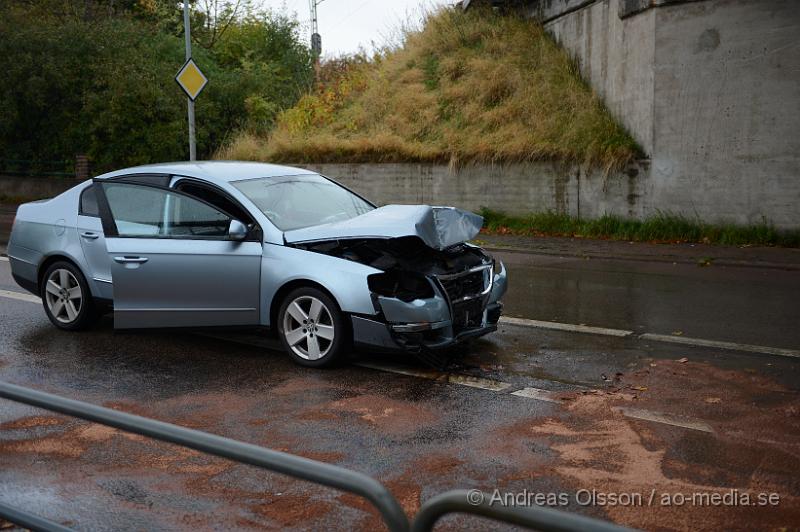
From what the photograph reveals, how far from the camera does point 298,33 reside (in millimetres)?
38719

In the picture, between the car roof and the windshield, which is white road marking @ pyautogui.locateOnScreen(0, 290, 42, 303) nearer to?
the car roof

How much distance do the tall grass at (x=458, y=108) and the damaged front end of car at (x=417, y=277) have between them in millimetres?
10032

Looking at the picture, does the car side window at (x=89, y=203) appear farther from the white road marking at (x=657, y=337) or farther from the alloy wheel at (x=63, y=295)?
the white road marking at (x=657, y=337)

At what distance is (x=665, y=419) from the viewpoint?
5629 millimetres

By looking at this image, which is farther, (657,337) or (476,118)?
(476,118)

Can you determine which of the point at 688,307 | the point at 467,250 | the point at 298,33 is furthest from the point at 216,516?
the point at 298,33

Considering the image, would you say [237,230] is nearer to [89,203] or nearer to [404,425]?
[89,203]

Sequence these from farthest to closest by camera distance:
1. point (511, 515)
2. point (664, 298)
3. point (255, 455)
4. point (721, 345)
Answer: point (664, 298)
point (721, 345)
point (255, 455)
point (511, 515)

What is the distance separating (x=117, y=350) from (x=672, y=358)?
492 centimetres

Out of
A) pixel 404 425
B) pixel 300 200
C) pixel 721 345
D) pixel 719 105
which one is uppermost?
pixel 719 105

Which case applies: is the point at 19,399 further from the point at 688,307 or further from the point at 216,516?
the point at 688,307

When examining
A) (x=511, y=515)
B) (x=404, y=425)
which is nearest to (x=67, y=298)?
(x=404, y=425)

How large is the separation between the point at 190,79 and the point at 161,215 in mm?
12335

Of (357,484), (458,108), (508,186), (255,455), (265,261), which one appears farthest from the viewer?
(458,108)
